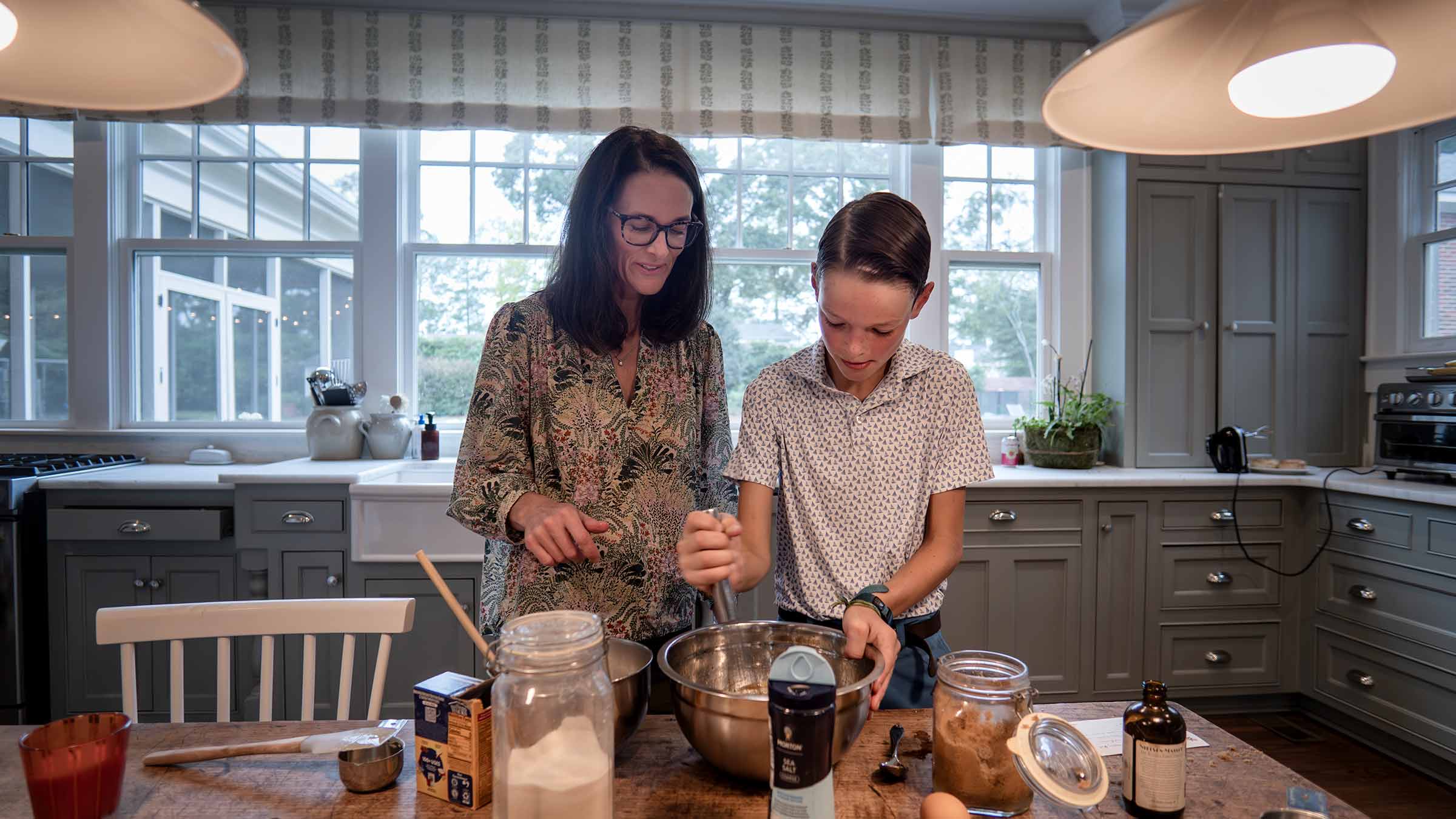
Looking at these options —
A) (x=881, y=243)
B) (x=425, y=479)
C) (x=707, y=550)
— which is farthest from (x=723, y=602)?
(x=425, y=479)

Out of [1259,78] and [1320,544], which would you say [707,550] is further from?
[1320,544]

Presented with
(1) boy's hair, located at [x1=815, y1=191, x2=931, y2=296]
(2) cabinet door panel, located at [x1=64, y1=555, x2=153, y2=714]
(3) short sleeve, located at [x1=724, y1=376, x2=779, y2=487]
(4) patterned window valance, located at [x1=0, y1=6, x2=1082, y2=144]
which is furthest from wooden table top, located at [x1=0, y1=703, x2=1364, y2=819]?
(4) patterned window valance, located at [x1=0, y1=6, x2=1082, y2=144]

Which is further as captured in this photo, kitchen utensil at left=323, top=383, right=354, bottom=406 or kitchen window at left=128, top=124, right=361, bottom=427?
kitchen window at left=128, top=124, right=361, bottom=427

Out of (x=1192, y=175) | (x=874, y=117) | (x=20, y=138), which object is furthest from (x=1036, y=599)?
(x=20, y=138)

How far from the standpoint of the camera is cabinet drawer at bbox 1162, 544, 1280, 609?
280 cm

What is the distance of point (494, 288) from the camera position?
3314 mm

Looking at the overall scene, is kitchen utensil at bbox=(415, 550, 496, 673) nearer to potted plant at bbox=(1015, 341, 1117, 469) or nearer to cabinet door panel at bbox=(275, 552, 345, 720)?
cabinet door panel at bbox=(275, 552, 345, 720)

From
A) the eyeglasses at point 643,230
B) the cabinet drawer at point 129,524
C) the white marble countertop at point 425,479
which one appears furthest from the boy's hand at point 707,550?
the cabinet drawer at point 129,524

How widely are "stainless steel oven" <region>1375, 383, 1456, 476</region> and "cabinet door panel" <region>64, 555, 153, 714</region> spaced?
436 centimetres

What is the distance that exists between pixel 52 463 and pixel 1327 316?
505 centimetres

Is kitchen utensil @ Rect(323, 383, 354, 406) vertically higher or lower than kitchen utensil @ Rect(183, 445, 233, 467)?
higher

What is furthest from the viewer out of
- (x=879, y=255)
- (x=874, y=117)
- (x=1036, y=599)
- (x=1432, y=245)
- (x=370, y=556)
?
(x=874, y=117)

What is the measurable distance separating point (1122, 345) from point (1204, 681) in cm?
135

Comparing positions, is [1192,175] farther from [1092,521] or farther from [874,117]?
[1092,521]
